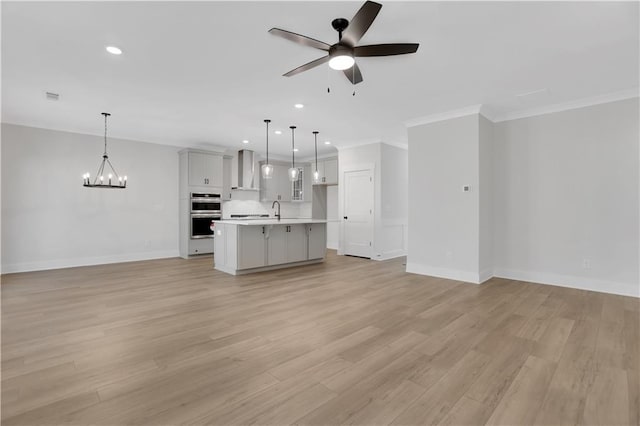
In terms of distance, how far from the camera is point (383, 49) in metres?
2.53

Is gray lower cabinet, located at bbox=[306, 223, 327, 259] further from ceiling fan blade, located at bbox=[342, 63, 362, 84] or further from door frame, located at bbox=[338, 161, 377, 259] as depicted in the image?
ceiling fan blade, located at bbox=[342, 63, 362, 84]

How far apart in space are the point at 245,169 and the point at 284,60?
5.34 meters

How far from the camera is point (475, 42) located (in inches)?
118

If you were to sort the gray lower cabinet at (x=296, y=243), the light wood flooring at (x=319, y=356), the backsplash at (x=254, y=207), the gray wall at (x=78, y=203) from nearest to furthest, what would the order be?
1. the light wood flooring at (x=319, y=356)
2. the gray wall at (x=78, y=203)
3. the gray lower cabinet at (x=296, y=243)
4. the backsplash at (x=254, y=207)

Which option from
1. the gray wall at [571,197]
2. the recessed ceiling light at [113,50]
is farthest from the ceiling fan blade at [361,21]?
the gray wall at [571,197]

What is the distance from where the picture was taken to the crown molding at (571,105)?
425 cm

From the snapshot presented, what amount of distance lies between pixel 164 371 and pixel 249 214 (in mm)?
6808

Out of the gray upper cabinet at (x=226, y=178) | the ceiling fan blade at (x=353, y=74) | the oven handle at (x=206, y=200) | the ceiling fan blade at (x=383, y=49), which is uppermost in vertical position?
the ceiling fan blade at (x=353, y=74)

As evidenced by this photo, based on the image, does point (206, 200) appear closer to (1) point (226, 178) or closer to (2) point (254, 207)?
(1) point (226, 178)

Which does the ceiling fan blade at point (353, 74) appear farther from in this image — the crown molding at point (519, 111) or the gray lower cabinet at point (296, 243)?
the gray lower cabinet at point (296, 243)

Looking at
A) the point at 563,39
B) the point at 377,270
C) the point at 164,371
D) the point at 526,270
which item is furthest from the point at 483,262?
the point at 164,371

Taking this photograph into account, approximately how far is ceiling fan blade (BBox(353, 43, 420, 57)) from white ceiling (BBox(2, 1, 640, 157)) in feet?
0.99

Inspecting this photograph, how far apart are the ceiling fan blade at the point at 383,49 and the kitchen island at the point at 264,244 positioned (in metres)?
3.70

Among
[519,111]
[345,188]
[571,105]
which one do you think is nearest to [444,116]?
[519,111]
